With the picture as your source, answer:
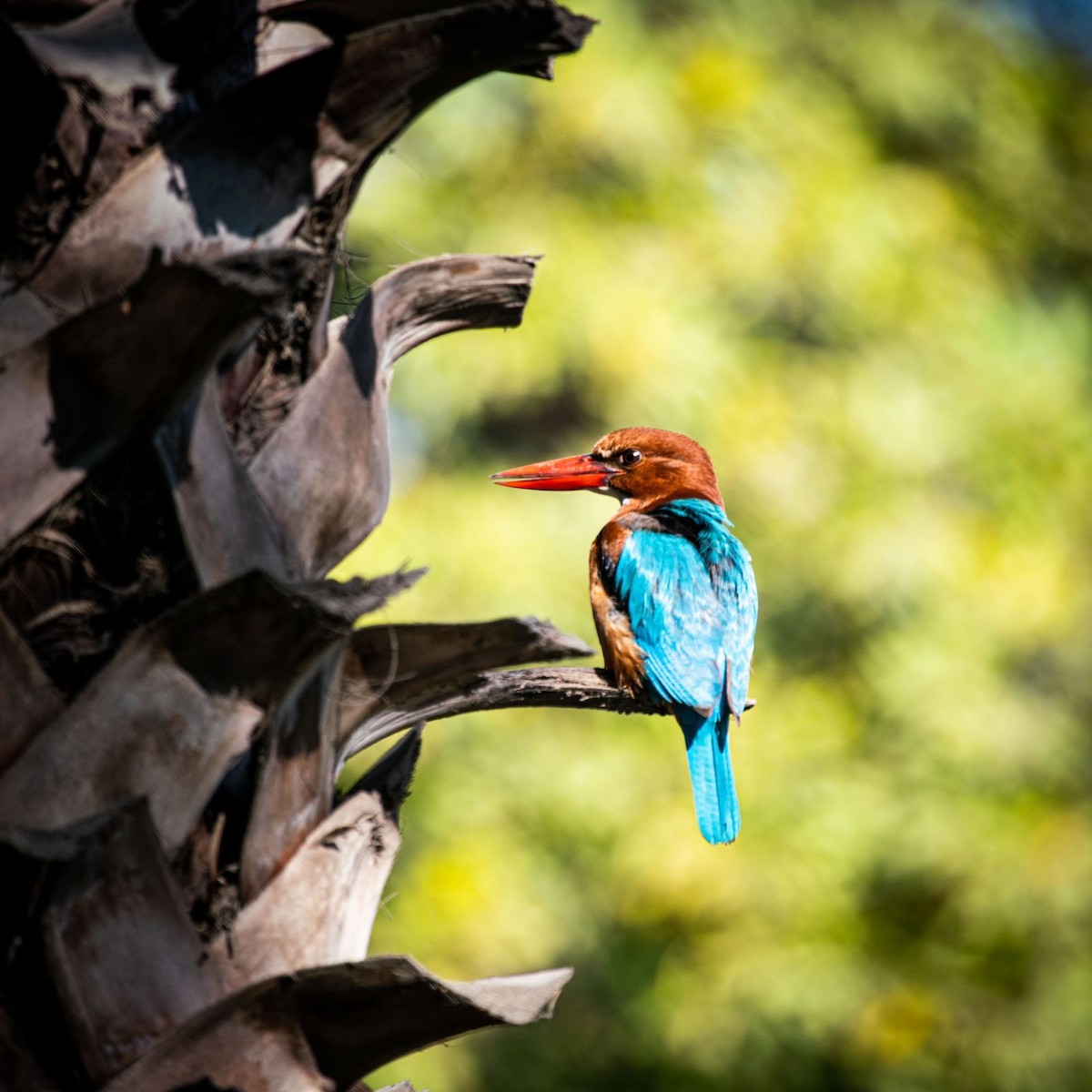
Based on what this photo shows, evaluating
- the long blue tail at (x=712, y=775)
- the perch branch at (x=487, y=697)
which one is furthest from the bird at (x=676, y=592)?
the perch branch at (x=487, y=697)

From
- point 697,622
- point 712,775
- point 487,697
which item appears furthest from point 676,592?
point 487,697

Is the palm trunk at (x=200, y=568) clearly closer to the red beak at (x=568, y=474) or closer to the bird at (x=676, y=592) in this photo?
the bird at (x=676, y=592)

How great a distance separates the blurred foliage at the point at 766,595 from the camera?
493cm

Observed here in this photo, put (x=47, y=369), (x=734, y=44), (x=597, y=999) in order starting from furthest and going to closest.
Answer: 1. (x=734, y=44)
2. (x=597, y=999)
3. (x=47, y=369)

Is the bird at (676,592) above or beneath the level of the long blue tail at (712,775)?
above

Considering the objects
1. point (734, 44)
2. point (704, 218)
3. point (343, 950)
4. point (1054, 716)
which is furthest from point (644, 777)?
point (343, 950)

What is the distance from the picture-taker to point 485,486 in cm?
501

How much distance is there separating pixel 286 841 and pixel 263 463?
0.30 m

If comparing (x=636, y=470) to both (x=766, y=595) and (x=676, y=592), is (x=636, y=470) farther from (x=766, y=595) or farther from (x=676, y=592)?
(x=766, y=595)

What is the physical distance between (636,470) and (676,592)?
1.70 ft

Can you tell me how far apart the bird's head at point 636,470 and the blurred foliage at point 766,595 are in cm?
119

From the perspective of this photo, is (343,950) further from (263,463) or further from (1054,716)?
(1054,716)

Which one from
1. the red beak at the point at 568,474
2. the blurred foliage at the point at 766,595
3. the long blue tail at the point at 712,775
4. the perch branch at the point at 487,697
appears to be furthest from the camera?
the blurred foliage at the point at 766,595

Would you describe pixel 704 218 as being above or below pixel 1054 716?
above
